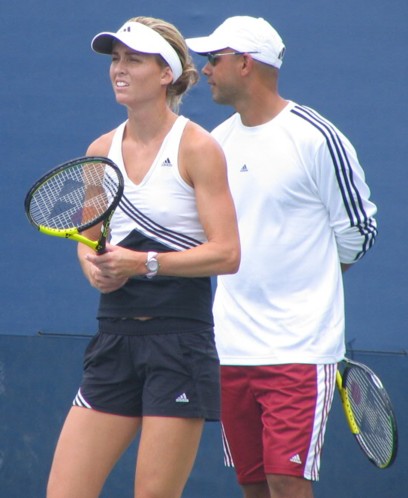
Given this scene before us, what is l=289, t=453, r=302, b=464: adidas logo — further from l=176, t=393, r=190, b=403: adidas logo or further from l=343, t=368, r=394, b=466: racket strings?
l=176, t=393, r=190, b=403: adidas logo

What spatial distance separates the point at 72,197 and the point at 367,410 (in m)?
1.40

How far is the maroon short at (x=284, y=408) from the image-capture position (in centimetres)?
384

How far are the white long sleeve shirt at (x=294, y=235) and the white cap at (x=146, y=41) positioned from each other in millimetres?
597

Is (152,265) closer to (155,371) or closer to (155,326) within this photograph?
(155,326)

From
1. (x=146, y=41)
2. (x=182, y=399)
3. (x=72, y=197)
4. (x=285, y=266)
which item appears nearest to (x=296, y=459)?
(x=285, y=266)

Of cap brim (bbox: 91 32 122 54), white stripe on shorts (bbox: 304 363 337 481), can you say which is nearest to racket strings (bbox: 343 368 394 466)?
white stripe on shorts (bbox: 304 363 337 481)

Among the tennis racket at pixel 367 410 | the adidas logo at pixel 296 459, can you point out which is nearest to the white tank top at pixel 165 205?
the adidas logo at pixel 296 459

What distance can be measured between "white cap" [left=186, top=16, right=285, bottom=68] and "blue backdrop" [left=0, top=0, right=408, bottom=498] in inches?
32.0

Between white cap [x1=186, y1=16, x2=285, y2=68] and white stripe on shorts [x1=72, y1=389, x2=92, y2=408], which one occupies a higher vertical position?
white cap [x1=186, y1=16, x2=285, y2=68]

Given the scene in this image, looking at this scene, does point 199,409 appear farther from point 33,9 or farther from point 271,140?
point 33,9

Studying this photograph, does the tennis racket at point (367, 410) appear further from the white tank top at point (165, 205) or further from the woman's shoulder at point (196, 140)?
the woman's shoulder at point (196, 140)

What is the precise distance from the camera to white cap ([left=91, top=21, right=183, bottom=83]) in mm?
3340

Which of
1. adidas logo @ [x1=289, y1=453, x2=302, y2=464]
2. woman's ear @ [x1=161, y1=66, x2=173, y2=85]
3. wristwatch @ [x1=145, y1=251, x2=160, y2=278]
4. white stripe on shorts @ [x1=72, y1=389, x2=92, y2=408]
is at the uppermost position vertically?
woman's ear @ [x1=161, y1=66, x2=173, y2=85]

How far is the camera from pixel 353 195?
3.89m
